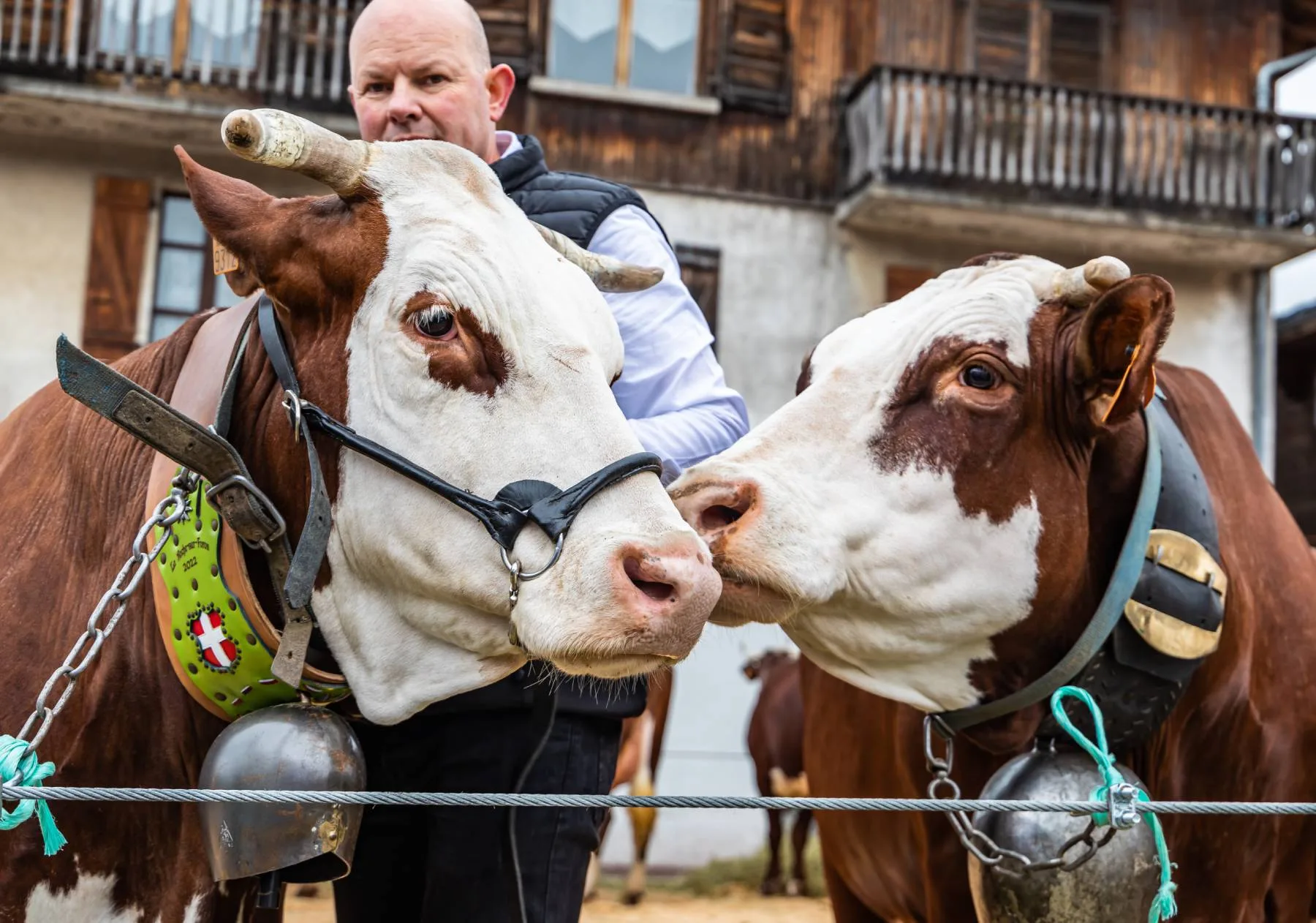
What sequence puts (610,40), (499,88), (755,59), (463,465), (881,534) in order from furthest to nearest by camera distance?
(755,59) → (610,40) → (499,88) → (881,534) → (463,465)

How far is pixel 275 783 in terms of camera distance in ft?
6.35

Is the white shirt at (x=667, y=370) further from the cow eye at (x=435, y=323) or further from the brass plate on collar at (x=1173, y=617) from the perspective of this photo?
the brass plate on collar at (x=1173, y=617)

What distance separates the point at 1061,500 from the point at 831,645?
50 cm

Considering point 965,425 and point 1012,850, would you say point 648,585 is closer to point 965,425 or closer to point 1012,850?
point 965,425

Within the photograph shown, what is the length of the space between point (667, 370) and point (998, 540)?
680 millimetres

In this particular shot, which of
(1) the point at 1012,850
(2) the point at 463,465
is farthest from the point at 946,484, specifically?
(2) the point at 463,465

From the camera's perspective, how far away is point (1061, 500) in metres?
2.59

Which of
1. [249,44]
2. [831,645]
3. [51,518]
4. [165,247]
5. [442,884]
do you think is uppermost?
[249,44]

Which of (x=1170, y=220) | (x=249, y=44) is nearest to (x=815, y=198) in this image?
(x=1170, y=220)

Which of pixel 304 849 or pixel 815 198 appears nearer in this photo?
pixel 304 849

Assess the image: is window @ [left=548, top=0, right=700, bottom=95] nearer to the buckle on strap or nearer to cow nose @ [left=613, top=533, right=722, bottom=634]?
the buckle on strap

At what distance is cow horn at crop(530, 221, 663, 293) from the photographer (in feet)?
7.76

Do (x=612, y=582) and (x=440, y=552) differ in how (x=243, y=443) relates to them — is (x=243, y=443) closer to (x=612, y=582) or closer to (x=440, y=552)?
(x=440, y=552)

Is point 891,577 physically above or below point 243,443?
below
